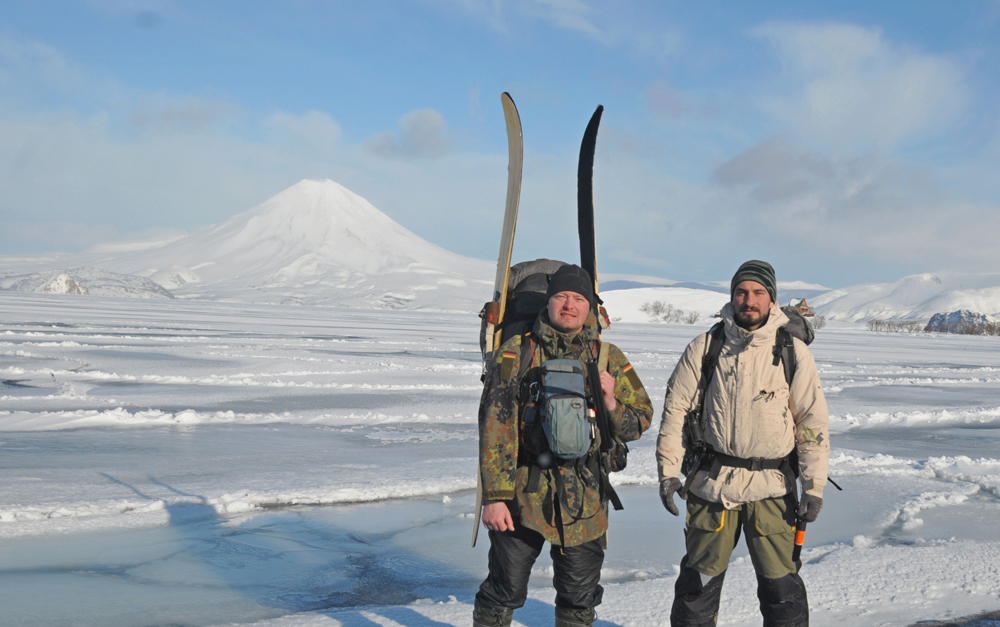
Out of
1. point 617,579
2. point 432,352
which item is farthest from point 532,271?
point 432,352

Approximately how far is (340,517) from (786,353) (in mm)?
3283

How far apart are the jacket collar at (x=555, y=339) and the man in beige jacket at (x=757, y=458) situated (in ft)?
1.40

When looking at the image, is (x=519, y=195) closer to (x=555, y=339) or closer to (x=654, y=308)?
(x=555, y=339)

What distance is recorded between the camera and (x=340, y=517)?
477cm

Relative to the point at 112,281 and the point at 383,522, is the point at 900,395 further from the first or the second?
the point at 112,281

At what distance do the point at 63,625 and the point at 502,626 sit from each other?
2.00 m

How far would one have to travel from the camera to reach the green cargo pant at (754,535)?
2533mm

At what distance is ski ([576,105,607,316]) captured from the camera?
3316 mm

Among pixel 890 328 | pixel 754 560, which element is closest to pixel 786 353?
pixel 754 560

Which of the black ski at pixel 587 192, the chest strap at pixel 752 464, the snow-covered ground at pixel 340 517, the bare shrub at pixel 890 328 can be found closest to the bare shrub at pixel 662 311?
the bare shrub at pixel 890 328

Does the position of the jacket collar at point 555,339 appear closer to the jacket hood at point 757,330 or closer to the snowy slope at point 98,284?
the jacket hood at point 757,330

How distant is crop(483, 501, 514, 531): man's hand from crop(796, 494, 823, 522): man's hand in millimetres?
1025

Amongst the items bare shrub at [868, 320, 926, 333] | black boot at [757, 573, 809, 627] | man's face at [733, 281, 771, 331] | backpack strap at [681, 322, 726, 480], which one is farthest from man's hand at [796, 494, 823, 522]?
bare shrub at [868, 320, 926, 333]

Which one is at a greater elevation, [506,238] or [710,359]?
[506,238]
